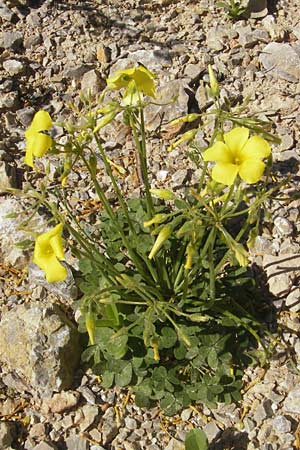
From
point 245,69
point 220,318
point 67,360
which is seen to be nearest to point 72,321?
point 67,360

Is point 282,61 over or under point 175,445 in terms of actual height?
over

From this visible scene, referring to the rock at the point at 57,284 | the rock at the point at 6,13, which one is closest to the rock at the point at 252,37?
the rock at the point at 6,13

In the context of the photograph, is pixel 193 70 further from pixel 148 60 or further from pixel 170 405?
pixel 170 405

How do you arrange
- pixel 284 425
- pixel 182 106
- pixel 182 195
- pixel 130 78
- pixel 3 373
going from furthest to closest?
pixel 182 106
pixel 182 195
pixel 3 373
pixel 284 425
pixel 130 78

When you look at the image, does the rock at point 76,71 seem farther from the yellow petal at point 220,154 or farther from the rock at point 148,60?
the yellow petal at point 220,154

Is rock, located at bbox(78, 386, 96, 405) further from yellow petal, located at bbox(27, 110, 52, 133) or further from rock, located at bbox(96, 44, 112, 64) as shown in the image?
rock, located at bbox(96, 44, 112, 64)

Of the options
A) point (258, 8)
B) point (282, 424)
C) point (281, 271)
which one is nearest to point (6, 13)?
point (258, 8)

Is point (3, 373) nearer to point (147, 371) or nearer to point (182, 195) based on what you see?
point (147, 371)
